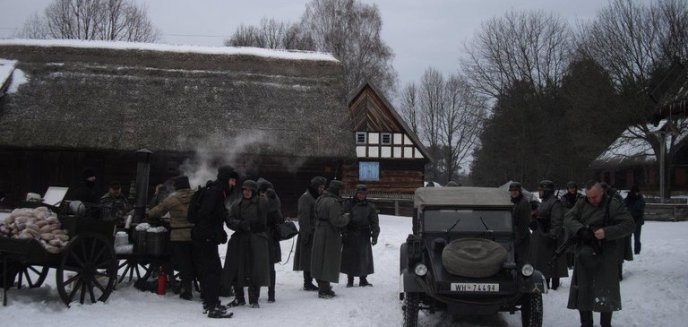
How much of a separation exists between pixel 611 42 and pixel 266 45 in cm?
2379

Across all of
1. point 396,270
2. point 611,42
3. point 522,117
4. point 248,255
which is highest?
point 611,42

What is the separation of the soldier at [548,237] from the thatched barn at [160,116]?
10919 millimetres

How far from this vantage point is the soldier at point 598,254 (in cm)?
625

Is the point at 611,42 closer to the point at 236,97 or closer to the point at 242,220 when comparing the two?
the point at 236,97

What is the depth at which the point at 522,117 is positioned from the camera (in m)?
44.3

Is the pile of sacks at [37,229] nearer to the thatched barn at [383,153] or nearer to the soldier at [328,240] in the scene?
the soldier at [328,240]

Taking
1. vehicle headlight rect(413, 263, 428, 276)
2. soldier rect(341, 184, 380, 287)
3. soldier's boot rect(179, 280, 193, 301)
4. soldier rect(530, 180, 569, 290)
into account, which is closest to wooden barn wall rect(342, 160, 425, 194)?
soldier rect(341, 184, 380, 287)

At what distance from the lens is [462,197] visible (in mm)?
7777

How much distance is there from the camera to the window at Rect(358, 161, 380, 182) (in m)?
30.0

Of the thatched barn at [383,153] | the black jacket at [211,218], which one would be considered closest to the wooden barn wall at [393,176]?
the thatched barn at [383,153]

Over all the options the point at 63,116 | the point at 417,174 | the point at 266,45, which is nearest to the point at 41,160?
the point at 63,116

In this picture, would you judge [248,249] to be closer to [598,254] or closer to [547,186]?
[598,254]

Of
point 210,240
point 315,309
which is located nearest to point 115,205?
point 210,240

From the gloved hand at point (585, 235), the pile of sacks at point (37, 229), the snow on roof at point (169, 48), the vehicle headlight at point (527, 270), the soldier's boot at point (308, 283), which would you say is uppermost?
the snow on roof at point (169, 48)
